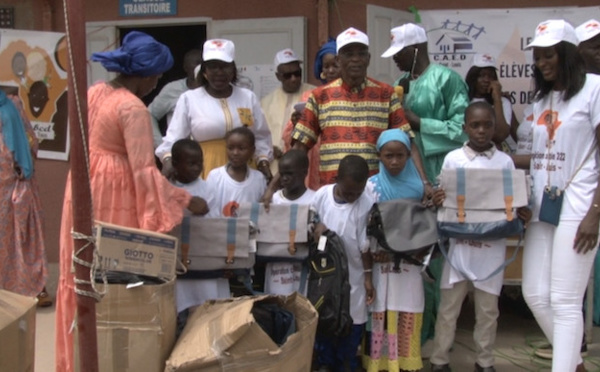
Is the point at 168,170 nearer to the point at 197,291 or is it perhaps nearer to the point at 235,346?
the point at 197,291

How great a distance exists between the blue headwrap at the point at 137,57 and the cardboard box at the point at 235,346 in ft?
4.18

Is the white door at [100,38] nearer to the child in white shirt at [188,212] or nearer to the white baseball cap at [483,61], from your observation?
the child in white shirt at [188,212]

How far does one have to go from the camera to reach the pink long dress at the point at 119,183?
12.1ft

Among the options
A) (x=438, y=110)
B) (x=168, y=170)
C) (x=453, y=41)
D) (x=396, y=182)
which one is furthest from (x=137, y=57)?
(x=453, y=41)

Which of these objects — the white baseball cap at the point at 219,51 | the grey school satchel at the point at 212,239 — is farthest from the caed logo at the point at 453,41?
the grey school satchel at the point at 212,239

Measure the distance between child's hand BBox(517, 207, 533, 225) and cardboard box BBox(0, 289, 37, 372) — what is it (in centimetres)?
263

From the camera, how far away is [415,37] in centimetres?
484

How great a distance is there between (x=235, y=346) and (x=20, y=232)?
10.6ft

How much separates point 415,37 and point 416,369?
6.96ft

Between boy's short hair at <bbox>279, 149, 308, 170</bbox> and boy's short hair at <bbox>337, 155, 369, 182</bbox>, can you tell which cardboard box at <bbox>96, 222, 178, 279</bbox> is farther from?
boy's short hair at <bbox>337, 155, 369, 182</bbox>

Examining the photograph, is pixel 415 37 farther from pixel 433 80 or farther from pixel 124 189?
pixel 124 189

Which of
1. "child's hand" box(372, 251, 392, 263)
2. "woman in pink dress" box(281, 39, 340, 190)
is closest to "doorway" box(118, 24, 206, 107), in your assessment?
"woman in pink dress" box(281, 39, 340, 190)

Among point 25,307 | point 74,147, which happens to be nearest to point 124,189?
point 25,307

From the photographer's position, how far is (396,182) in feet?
14.5
